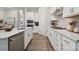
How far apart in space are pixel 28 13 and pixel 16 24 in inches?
75.1

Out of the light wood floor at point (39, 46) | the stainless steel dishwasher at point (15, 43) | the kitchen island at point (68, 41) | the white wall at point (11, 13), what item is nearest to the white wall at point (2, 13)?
the white wall at point (11, 13)

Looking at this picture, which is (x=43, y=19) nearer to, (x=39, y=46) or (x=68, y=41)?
(x=39, y=46)

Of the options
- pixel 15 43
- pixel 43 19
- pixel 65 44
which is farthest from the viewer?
pixel 43 19

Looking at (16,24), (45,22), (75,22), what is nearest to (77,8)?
(75,22)

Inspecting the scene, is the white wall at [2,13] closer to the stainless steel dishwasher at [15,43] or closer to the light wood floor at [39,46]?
the light wood floor at [39,46]

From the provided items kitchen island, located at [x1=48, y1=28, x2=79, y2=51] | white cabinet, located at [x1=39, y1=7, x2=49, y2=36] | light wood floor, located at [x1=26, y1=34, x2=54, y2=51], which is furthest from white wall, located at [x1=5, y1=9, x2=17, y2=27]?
kitchen island, located at [x1=48, y1=28, x2=79, y2=51]

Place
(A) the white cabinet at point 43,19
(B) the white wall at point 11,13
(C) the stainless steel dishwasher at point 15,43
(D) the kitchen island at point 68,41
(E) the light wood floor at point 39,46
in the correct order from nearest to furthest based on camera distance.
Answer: (D) the kitchen island at point 68,41
(C) the stainless steel dishwasher at point 15,43
(E) the light wood floor at point 39,46
(A) the white cabinet at point 43,19
(B) the white wall at point 11,13

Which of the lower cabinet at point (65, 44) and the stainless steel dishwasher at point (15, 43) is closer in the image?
the lower cabinet at point (65, 44)

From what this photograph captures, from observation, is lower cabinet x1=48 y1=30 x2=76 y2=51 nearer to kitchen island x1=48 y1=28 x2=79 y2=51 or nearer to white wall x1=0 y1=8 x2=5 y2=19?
kitchen island x1=48 y1=28 x2=79 y2=51

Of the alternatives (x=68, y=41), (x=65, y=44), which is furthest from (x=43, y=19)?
(x=68, y=41)

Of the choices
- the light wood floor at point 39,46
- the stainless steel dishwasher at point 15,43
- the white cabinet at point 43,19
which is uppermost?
the white cabinet at point 43,19
